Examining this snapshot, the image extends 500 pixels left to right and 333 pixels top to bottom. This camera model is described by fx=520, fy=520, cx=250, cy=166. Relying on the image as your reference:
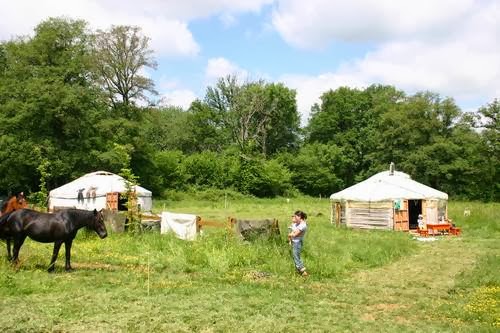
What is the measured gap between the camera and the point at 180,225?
1694cm

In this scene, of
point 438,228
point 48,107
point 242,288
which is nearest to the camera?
point 242,288

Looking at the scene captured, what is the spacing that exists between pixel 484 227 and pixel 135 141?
87.0 ft

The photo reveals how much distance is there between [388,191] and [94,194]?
51.0 ft

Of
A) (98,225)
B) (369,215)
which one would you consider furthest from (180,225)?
(369,215)

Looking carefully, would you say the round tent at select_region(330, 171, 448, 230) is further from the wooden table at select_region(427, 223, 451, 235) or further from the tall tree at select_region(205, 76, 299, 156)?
the tall tree at select_region(205, 76, 299, 156)

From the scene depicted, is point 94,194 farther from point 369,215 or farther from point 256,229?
point 256,229

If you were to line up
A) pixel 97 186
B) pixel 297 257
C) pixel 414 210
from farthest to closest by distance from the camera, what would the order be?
pixel 97 186
pixel 414 210
pixel 297 257

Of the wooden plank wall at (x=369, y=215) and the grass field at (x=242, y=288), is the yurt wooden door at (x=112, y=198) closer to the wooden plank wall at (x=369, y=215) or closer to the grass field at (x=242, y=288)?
the wooden plank wall at (x=369, y=215)

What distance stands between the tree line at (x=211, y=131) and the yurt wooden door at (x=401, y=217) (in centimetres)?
1262

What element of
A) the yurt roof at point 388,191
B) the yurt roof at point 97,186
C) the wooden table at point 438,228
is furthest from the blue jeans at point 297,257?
the yurt roof at point 97,186

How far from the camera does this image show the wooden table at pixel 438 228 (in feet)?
69.9

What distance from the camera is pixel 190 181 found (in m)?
49.6

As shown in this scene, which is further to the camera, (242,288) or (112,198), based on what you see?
(112,198)

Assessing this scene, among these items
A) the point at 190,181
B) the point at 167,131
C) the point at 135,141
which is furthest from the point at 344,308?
the point at 167,131
